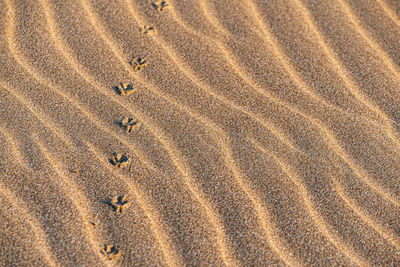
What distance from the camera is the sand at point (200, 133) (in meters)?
1.62

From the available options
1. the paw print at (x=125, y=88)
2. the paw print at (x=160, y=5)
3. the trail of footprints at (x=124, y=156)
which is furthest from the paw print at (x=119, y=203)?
the paw print at (x=160, y=5)

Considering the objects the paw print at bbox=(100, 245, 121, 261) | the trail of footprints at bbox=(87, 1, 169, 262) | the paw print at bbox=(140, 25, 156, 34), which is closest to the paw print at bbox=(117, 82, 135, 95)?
the trail of footprints at bbox=(87, 1, 169, 262)

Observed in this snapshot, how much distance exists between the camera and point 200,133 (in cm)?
197

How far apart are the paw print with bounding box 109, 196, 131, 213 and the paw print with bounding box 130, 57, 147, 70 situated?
2.64 ft

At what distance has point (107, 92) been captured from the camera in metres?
2.12

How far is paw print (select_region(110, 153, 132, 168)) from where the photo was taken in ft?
5.98

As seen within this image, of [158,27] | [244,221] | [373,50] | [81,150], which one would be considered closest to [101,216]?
[81,150]

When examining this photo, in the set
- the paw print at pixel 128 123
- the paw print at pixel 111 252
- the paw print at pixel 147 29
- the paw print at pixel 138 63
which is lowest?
the paw print at pixel 111 252

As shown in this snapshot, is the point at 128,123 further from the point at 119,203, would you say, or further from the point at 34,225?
the point at 34,225

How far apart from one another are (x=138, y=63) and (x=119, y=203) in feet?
2.84

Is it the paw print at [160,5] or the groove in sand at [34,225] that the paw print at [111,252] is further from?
the paw print at [160,5]

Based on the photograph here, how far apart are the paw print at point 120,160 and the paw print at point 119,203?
0.55 feet

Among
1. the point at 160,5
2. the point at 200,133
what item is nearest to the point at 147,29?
the point at 160,5

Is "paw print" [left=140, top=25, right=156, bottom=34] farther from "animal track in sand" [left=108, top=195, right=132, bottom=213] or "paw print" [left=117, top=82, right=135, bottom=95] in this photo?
"animal track in sand" [left=108, top=195, right=132, bottom=213]
